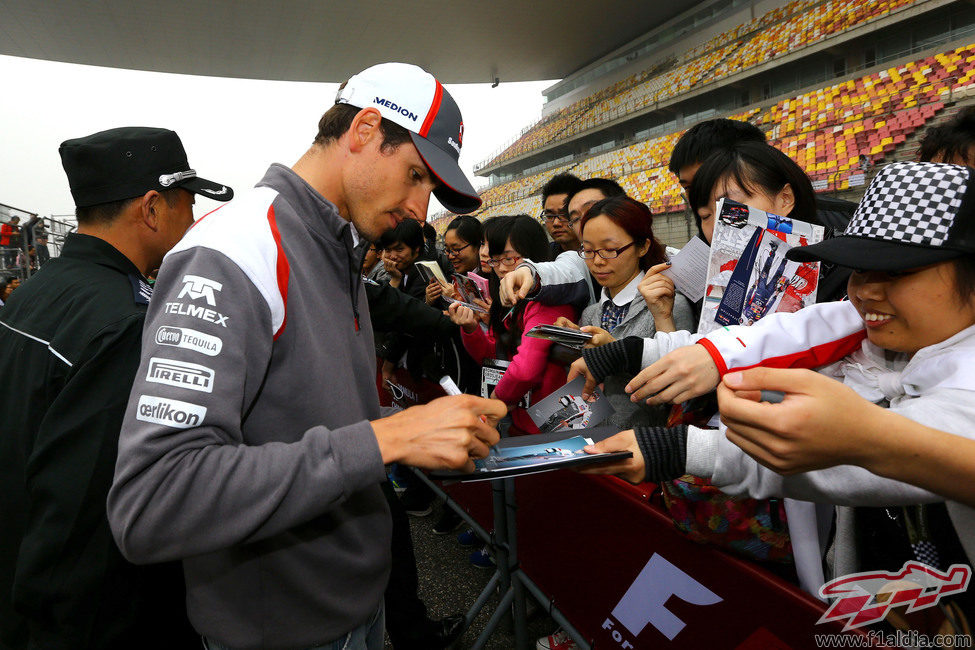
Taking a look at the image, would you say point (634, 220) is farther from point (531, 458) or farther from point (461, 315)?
point (531, 458)

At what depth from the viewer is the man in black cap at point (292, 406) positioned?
2.57 feet

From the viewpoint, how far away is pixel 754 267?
58.0 inches

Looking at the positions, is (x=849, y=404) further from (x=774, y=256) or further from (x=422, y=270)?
(x=422, y=270)

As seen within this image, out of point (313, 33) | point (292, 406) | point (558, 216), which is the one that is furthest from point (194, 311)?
point (313, 33)

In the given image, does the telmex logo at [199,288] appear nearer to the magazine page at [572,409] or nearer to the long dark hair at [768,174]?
the magazine page at [572,409]

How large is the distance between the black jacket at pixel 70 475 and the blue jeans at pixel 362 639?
0.23m

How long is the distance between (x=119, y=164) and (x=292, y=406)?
119 cm

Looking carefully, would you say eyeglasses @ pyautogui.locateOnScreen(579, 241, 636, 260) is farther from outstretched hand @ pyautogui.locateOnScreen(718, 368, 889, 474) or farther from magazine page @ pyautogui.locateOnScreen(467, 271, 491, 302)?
outstretched hand @ pyautogui.locateOnScreen(718, 368, 889, 474)

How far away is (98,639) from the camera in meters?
1.25

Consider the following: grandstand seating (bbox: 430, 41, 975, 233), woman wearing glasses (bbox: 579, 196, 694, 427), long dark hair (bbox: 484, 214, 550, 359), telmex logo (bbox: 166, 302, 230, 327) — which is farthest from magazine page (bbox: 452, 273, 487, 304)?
grandstand seating (bbox: 430, 41, 975, 233)

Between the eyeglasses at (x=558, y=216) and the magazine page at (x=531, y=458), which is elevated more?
the eyeglasses at (x=558, y=216)

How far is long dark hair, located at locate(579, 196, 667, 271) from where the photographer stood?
221cm

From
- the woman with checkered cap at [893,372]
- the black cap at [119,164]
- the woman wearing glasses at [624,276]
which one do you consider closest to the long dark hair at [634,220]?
the woman wearing glasses at [624,276]

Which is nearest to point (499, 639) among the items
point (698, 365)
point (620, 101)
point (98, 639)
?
point (98, 639)
